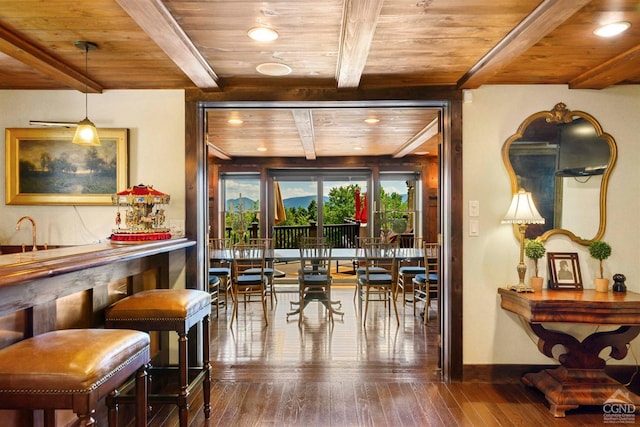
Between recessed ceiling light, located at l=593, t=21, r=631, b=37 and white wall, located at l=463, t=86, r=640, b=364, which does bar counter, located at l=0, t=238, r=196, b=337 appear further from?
recessed ceiling light, located at l=593, t=21, r=631, b=37

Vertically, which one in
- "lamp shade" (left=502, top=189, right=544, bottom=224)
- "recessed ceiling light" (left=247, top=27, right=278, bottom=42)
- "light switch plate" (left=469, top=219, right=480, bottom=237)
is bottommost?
"light switch plate" (left=469, top=219, right=480, bottom=237)

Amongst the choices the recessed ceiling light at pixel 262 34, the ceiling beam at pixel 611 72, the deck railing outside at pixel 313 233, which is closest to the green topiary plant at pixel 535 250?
the ceiling beam at pixel 611 72

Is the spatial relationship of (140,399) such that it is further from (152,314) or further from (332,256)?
(332,256)

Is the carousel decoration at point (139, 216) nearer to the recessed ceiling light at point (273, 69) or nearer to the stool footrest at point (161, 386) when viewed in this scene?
the stool footrest at point (161, 386)

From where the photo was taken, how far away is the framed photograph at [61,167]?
3014mm

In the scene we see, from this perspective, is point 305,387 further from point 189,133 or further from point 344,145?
point 344,145

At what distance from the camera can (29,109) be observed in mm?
3049

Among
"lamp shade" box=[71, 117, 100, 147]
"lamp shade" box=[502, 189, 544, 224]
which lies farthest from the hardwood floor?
"lamp shade" box=[71, 117, 100, 147]

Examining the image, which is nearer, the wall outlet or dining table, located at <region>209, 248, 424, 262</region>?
the wall outlet

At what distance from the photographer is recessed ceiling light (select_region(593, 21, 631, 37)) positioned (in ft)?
6.73

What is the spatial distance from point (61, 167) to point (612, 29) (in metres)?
3.83

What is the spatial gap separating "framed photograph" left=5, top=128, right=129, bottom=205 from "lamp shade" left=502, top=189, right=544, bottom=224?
2991 mm

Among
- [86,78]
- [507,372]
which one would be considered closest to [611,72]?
[507,372]

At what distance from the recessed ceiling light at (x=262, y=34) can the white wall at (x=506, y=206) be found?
1.67 meters
